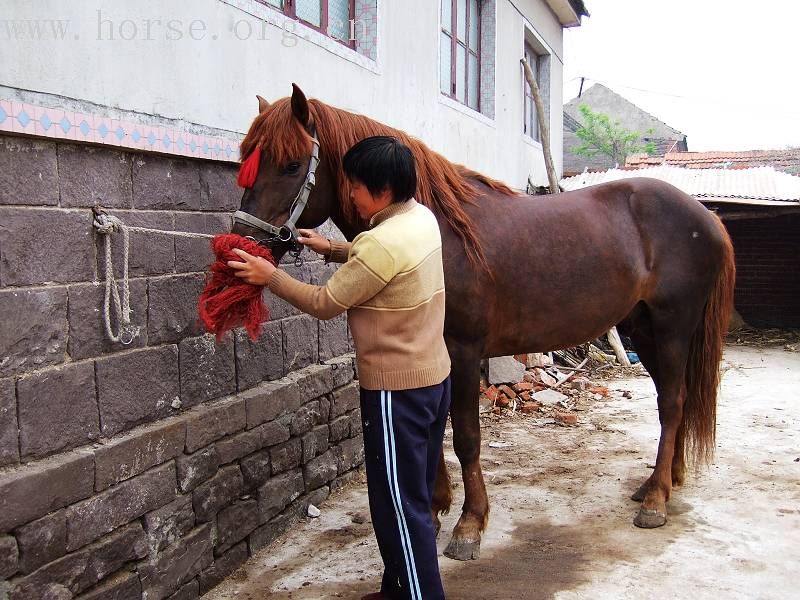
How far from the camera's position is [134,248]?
2.81 meters

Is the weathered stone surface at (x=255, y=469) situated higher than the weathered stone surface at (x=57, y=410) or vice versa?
the weathered stone surface at (x=57, y=410)

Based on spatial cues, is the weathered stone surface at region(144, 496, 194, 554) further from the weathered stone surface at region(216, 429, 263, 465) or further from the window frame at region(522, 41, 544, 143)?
the window frame at region(522, 41, 544, 143)

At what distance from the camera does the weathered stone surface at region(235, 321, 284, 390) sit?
351 centimetres

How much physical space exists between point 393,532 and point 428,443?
358 millimetres

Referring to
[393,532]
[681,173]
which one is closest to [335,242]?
[393,532]

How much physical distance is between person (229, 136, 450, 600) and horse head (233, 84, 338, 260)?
260mm

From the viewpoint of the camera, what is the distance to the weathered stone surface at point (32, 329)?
7.54ft

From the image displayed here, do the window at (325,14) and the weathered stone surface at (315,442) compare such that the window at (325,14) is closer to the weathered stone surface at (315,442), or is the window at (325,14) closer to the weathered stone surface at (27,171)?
the weathered stone surface at (27,171)

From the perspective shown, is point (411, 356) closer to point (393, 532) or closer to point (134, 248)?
point (393, 532)

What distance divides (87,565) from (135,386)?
671mm

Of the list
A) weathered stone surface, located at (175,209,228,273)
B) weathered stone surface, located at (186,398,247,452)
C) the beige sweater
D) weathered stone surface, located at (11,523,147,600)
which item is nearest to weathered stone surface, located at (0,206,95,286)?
weathered stone surface, located at (175,209,228,273)

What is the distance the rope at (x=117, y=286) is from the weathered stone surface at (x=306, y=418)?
129cm

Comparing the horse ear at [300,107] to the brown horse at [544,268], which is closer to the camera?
the horse ear at [300,107]

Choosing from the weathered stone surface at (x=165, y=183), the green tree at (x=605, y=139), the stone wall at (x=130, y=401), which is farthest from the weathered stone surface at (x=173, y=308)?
the green tree at (x=605, y=139)
